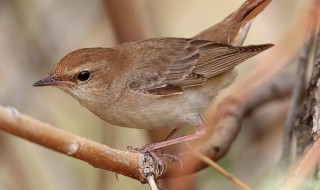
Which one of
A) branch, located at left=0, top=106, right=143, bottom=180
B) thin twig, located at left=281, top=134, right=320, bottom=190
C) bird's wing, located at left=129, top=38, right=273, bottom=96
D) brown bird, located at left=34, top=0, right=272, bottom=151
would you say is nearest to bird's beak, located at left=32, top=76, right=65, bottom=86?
brown bird, located at left=34, top=0, right=272, bottom=151

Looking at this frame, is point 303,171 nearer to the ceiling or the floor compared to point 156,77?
nearer to the floor

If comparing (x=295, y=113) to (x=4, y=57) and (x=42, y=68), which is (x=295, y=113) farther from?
(x=4, y=57)

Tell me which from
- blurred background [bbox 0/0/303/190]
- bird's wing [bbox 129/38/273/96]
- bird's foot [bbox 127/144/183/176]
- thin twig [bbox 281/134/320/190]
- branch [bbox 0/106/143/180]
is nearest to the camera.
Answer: branch [bbox 0/106/143/180]

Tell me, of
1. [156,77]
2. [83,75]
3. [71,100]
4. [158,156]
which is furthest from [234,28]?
[71,100]

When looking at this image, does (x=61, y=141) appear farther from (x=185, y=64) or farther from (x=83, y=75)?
(x=185, y=64)

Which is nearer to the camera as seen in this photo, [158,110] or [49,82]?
[49,82]

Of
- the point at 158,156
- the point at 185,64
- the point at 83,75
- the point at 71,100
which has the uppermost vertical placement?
the point at 83,75

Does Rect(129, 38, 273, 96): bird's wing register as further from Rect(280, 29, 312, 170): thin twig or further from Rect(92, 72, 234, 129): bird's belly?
Rect(280, 29, 312, 170): thin twig
